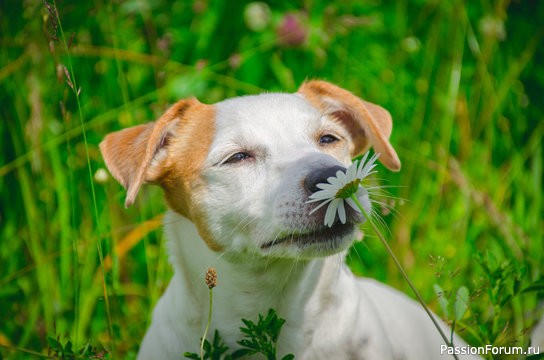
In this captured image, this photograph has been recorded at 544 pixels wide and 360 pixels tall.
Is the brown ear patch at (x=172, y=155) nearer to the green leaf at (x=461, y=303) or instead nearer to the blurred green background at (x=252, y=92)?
the blurred green background at (x=252, y=92)

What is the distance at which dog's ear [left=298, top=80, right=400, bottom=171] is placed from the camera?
221cm

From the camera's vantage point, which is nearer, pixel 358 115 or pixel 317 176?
pixel 317 176

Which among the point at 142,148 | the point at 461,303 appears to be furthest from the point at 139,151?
the point at 461,303

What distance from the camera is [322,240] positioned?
1.78 metres

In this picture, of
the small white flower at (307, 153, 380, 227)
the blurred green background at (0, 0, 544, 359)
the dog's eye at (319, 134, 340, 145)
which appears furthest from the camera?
the blurred green background at (0, 0, 544, 359)

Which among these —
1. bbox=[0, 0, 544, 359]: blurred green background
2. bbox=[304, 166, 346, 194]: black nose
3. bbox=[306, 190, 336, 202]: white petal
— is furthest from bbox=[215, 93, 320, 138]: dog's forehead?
bbox=[0, 0, 544, 359]: blurred green background

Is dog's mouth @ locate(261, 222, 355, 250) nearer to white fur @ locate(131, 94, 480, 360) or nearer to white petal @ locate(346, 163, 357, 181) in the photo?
white fur @ locate(131, 94, 480, 360)

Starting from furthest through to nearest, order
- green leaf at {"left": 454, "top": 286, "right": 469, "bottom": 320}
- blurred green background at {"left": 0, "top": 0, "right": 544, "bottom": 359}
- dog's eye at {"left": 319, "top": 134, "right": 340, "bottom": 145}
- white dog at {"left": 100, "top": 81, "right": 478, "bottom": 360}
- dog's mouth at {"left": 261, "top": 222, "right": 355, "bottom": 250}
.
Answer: blurred green background at {"left": 0, "top": 0, "right": 544, "bottom": 359}
dog's eye at {"left": 319, "top": 134, "right": 340, "bottom": 145}
white dog at {"left": 100, "top": 81, "right": 478, "bottom": 360}
dog's mouth at {"left": 261, "top": 222, "right": 355, "bottom": 250}
green leaf at {"left": 454, "top": 286, "right": 469, "bottom": 320}

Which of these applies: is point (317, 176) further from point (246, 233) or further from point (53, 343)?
point (53, 343)

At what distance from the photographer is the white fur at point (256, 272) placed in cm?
196

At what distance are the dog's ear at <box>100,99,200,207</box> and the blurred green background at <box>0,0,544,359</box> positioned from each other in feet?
Answer: 1.49

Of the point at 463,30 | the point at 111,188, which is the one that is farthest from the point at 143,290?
the point at 463,30

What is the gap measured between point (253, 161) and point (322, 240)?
1.22 feet

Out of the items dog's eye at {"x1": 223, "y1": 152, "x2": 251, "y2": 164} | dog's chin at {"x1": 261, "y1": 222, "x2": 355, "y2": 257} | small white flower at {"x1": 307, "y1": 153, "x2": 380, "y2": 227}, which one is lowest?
dog's chin at {"x1": 261, "y1": 222, "x2": 355, "y2": 257}
